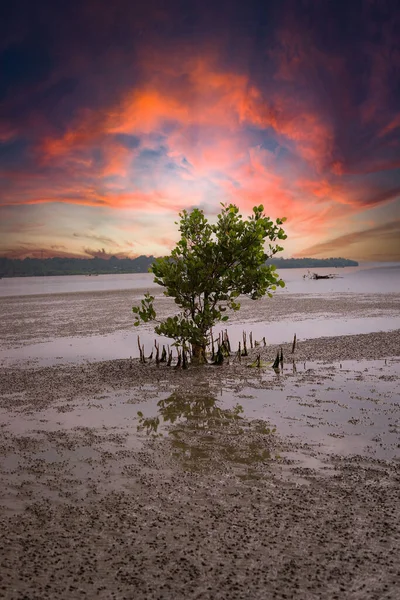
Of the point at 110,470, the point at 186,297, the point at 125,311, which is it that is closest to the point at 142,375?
the point at 186,297

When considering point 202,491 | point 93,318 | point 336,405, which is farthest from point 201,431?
point 93,318

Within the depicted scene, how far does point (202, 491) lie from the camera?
31.0 feet

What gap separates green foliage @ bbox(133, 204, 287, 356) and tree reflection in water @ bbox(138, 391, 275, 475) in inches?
241

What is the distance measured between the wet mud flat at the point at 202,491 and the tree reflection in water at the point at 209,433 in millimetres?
61

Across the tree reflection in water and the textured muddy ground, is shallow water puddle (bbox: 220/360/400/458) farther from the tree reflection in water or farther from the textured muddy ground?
the textured muddy ground

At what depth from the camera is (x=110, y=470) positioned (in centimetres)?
1064

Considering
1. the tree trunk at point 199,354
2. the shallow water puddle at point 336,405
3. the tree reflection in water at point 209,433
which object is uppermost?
the tree trunk at point 199,354

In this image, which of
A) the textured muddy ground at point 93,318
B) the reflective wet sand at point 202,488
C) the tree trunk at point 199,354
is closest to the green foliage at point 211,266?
the tree trunk at point 199,354

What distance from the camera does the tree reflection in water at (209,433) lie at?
11117mm

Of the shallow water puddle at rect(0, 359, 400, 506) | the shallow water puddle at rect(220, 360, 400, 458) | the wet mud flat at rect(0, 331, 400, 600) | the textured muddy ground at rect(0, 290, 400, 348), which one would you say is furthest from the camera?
the textured muddy ground at rect(0, 290, 400, 348)

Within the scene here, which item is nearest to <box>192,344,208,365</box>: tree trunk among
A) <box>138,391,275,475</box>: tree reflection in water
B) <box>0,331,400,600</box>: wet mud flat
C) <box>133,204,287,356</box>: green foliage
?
<box>133,204,287,356</box>: green foliage

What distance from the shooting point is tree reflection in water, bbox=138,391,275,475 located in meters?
11.1

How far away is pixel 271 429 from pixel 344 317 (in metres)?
33.0

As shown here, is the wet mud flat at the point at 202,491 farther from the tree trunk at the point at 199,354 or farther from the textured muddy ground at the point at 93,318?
the textured muddy ground at the point at 93,318
